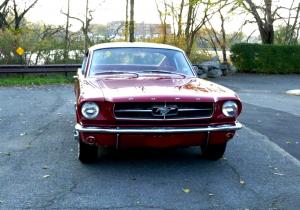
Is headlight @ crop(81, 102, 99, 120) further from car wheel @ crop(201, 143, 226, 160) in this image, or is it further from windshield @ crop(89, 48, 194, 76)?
car wheel @ crop(201, 143, 226, 160)

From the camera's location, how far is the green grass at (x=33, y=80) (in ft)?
57.4

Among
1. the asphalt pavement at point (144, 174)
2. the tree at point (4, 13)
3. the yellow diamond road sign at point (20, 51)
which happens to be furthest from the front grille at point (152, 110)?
the tree at point (4, 13)

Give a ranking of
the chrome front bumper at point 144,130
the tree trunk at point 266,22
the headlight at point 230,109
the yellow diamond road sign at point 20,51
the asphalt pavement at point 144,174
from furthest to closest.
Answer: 1. the tree trunk at point 266,22
2. the yellow diamond road sign at point 20,51
3. the headlight at point 230,109
4. the chrome front bumper at point 144,130
5. the asphalt pavement at point 144,174

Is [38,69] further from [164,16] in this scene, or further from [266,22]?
[266,22]

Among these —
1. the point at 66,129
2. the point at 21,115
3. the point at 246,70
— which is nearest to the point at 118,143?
the point at 66,129

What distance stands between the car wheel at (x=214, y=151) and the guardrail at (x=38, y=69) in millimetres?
13592

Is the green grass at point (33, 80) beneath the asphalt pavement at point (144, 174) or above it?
beneath

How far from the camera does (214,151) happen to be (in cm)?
610

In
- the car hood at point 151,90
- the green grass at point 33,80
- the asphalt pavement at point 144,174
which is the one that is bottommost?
the green grass at point 33,80

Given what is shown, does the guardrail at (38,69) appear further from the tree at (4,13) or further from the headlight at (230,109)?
the headlight at (230,109)

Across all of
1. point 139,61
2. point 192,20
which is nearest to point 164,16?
point 192,20

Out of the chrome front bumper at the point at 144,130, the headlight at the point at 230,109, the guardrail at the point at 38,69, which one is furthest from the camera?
the guardrail at the point at 38,69

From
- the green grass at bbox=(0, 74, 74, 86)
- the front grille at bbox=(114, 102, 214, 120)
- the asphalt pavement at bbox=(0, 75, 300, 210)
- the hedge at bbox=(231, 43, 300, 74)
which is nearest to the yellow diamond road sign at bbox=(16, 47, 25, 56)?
the green grass at bbox=(0, 74, 74, 86)

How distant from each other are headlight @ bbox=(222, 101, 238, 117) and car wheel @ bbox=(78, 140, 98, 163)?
161cm
